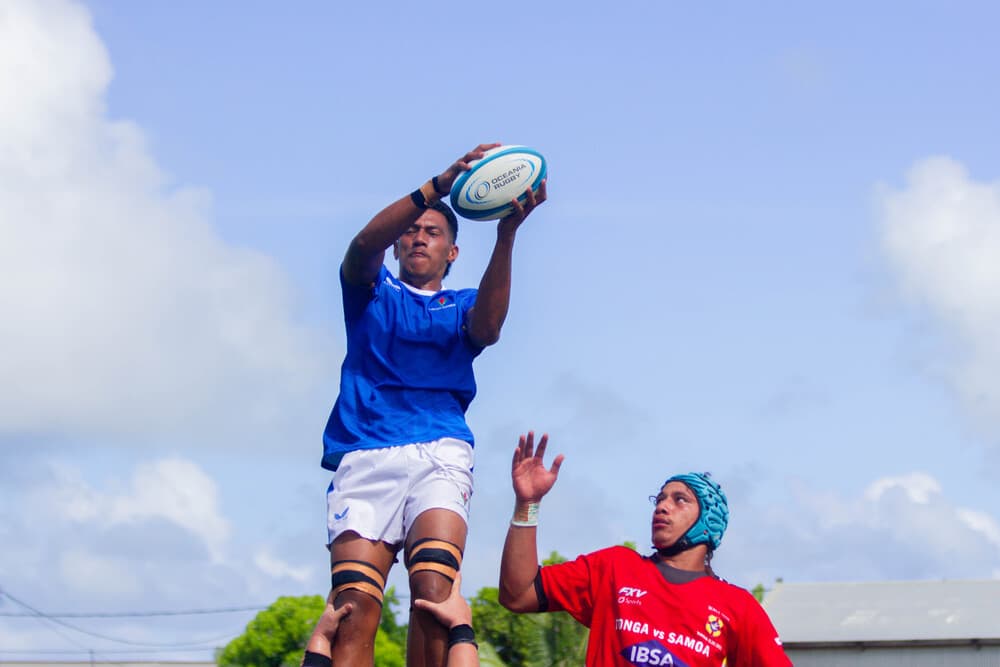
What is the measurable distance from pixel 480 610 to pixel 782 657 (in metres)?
17.6

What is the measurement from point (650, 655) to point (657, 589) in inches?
15.4

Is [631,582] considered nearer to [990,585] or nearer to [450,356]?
[450,356]

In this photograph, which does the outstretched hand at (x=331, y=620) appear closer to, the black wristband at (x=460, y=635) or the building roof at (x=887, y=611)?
the black wristband at (x=460, y=635)

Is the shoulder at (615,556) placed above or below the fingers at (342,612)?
above

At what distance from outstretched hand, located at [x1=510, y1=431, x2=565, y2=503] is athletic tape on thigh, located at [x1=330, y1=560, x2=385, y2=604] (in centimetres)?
89

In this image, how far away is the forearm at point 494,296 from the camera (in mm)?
7898

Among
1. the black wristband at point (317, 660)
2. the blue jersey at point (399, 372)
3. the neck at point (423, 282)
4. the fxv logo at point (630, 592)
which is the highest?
the neck at point (423, 282)

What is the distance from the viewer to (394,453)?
25.8 feet

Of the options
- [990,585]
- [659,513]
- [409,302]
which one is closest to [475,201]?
[409,302]

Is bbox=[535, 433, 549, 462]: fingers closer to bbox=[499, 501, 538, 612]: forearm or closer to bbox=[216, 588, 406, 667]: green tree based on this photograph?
bbox=[499, 501, 538, 612]: forearm

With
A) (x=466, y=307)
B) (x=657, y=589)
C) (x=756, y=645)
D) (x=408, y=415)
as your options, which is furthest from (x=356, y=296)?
(x=756, y=645)

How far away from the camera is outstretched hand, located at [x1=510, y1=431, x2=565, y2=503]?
25.6 feet

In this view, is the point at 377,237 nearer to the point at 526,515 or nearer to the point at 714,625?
the point at 526,515

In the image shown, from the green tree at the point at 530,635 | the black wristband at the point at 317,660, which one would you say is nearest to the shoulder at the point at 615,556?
the black wristband at the point at 317,660
